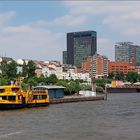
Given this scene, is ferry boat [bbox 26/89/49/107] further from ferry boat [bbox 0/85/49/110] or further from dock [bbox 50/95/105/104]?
dock [bbox 50/95/105/104]

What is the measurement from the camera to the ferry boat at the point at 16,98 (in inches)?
2936

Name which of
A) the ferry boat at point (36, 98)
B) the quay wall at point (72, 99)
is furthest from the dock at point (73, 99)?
the ferry boat at point (36, 98)

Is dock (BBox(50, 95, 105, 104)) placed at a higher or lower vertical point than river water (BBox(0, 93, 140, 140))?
higher

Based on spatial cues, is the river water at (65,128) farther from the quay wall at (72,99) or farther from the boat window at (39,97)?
the quay wall at (72,99)

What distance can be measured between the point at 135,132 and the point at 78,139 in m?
7.24

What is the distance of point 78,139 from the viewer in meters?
41.5

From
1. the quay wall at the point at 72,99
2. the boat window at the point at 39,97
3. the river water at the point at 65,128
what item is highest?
the boat window at the point at 39,97

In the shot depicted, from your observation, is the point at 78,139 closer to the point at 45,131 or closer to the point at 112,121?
the point at 45,131

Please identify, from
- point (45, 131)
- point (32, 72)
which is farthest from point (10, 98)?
point (32, 72)

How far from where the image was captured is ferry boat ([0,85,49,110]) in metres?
74.6

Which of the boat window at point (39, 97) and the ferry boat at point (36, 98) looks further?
the boat window at point (39, 97)

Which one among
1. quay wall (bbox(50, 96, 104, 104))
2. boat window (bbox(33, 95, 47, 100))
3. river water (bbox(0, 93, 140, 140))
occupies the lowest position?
river water (bbox(0, 93, 140, 140))

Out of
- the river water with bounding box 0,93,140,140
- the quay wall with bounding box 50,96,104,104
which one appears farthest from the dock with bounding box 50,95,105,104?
the river water with bounding box 0,93,140,140

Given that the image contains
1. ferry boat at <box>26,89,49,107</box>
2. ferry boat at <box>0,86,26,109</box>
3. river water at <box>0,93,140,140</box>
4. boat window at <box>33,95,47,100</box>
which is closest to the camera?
river water at <box>0,93,140,140</box>
